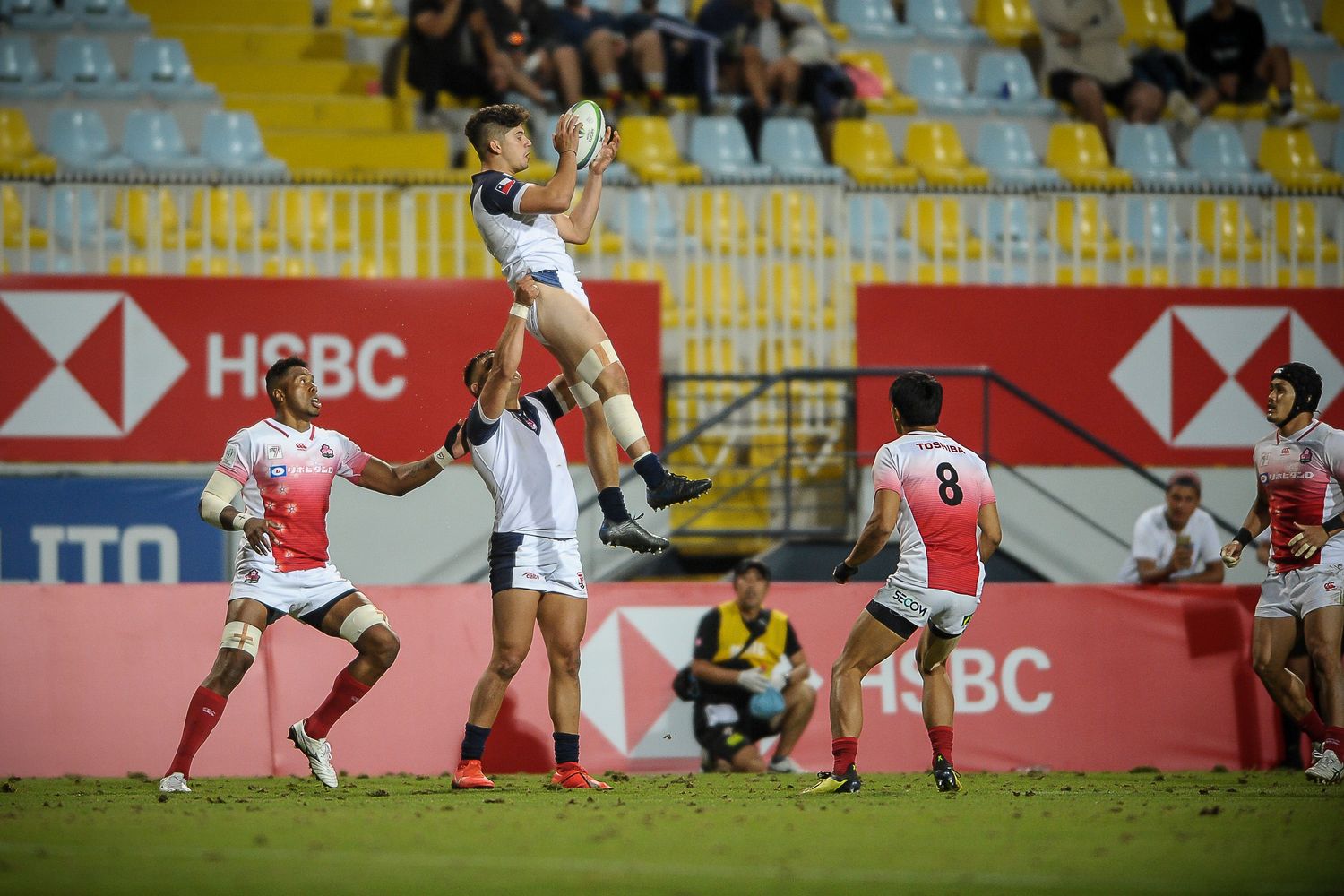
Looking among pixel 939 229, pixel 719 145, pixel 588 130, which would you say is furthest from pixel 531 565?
pixel 719 145

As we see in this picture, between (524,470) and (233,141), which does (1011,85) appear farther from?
(524,470)

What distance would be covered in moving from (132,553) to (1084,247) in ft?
25.1

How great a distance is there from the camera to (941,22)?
17797 millimetres

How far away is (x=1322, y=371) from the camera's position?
13203 millimetres

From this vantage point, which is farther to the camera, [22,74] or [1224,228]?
[22,74]

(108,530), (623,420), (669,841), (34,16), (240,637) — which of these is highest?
(34,16)

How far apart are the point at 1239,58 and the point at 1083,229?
4.88 metres

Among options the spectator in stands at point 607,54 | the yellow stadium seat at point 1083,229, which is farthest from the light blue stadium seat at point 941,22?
the yellow stadium seat at point 1083,229

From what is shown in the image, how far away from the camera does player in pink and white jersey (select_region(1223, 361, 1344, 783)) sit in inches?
354

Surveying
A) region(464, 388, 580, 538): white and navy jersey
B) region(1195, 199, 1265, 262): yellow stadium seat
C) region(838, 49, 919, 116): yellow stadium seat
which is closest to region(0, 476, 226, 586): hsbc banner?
region(464, 388, 580, 538): white and navy jersey

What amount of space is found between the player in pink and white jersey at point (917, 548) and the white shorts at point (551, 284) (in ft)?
5.08

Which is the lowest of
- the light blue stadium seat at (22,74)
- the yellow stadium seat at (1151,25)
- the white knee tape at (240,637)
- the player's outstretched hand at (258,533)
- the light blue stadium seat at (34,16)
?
the white knee tape at (240,637)

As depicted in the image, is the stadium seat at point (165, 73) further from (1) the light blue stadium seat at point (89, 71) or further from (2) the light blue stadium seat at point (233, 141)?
(2) the light blue stadium seat at point (233, 141)

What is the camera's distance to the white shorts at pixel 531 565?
26.4 ft
